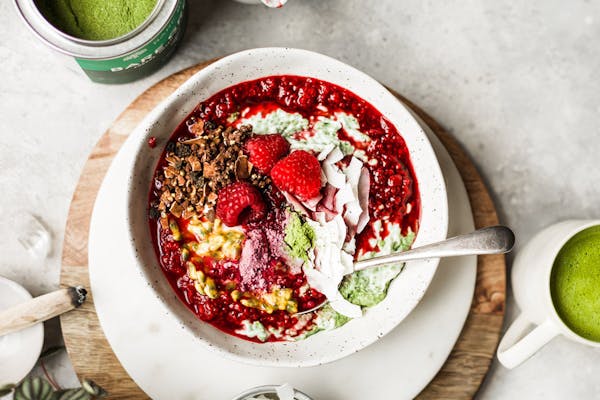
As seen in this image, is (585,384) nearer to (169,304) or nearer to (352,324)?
(352,324)

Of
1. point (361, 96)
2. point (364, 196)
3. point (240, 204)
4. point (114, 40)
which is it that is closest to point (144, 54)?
point (114, 40)

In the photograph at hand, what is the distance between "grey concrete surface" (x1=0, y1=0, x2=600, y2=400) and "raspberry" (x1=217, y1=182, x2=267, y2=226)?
49 cm

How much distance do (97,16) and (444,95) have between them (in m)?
1.04

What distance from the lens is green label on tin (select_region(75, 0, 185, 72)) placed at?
5.69ft

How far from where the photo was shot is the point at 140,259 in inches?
66.3

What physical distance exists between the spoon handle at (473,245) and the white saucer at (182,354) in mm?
253

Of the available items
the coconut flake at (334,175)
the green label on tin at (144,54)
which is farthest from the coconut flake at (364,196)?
the green label on tin at (144,54)

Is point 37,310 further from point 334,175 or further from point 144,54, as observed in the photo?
point 334,175

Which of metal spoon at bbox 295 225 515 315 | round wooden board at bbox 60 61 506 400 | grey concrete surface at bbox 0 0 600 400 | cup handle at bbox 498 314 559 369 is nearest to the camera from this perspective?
metal spoon at bbox 295 225 515 315

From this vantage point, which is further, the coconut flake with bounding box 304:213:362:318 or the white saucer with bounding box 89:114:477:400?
the white saucer with bounding box 89:114:477:400

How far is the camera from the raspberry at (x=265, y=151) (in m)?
1.71

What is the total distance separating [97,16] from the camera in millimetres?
1798

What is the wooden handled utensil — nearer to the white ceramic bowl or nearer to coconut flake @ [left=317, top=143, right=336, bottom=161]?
the white ceramic bowl

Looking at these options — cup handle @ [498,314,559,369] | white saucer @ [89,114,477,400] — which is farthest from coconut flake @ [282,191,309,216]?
cup handle @ [498,314,559,369]
